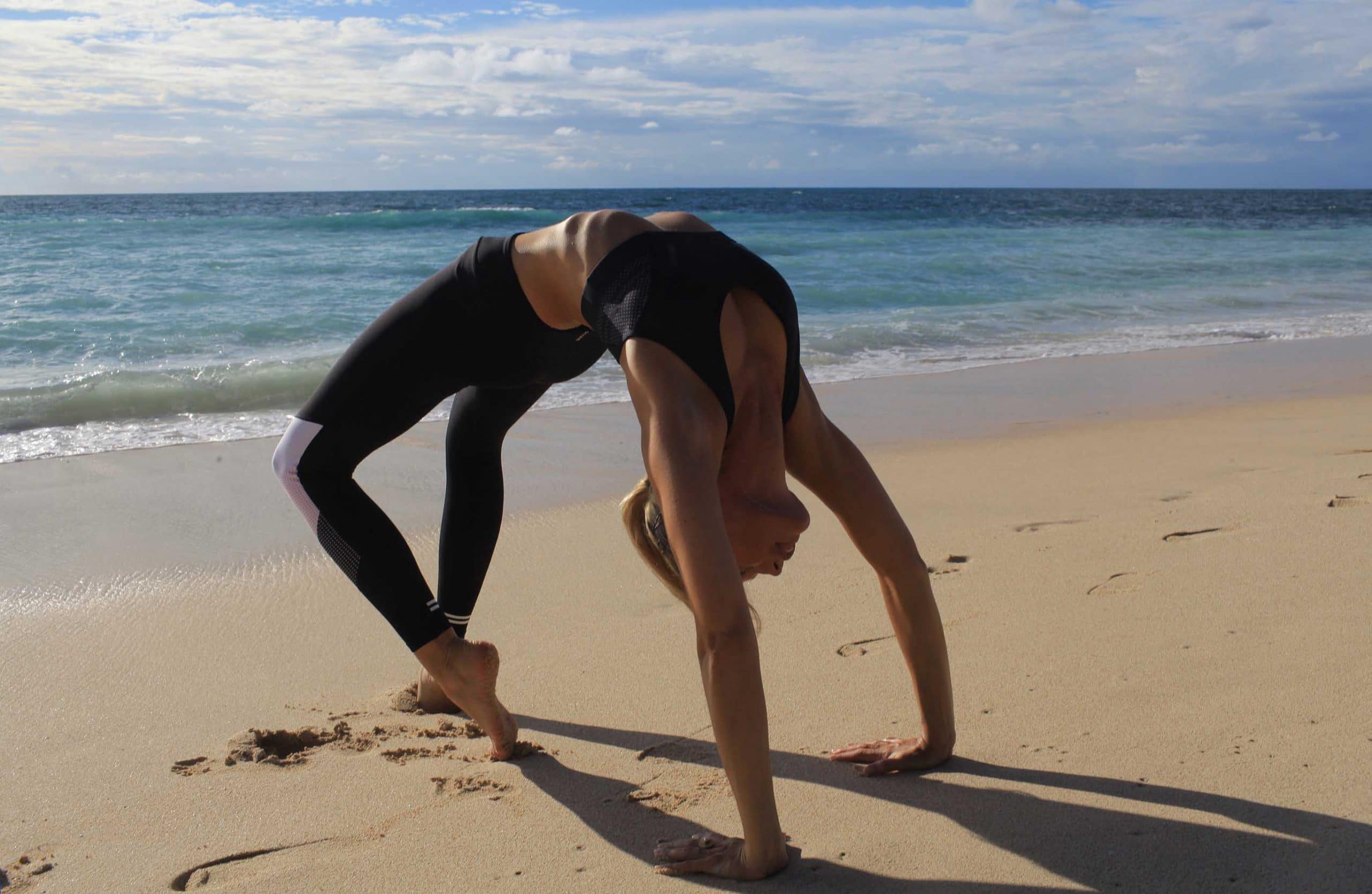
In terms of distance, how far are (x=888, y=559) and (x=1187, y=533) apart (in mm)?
1849

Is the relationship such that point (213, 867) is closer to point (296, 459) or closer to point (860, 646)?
point (296, 459)

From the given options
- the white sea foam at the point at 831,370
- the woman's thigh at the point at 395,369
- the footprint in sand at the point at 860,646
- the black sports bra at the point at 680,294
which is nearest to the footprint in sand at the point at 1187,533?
the footprint in sand at the point at 860,646

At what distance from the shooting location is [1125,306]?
37.7ft

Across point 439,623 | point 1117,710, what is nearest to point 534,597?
point 439,623

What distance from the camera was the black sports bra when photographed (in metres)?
1.69

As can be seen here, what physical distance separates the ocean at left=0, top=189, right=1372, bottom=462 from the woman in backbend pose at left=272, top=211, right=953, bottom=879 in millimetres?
3632

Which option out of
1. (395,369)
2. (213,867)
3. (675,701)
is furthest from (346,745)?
(395,369)

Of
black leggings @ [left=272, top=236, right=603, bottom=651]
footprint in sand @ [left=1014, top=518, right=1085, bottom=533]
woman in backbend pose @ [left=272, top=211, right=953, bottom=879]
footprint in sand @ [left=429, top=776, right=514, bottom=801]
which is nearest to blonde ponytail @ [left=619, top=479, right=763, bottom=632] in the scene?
woman in backbend pose @ [left=272, top=211, right=953, bottom=879]

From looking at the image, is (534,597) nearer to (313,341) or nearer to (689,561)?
(689,561)

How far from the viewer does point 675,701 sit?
8.14ft

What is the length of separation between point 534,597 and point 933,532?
1.41 metres

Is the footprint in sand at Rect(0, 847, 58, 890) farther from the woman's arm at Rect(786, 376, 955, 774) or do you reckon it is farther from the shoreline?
the shoreline

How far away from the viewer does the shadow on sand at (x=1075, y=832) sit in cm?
167

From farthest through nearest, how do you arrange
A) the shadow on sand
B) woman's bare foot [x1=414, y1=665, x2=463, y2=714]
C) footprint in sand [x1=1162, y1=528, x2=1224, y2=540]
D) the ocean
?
the ocean → footprint in sand [x1=1162, y1=528, x2=1224, y2=540] → woman's bare foot [x1=414, y1=665, x2=463, y2=714] → the shadow on sand
